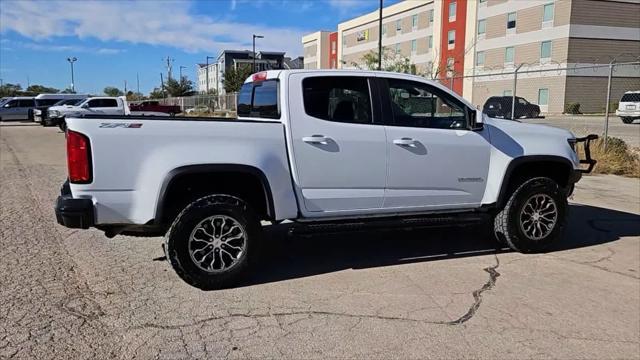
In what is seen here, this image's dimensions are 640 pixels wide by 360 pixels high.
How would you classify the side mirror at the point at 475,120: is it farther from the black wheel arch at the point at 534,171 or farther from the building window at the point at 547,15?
the building window at the point at 547,15

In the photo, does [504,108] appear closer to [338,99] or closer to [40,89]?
[338,99]

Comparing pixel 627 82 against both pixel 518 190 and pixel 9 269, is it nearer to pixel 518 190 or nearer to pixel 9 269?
pixel 518 190

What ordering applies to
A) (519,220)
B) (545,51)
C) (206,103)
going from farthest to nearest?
(206,103)
(545,51)
(519,220)

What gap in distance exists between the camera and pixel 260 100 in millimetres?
5809

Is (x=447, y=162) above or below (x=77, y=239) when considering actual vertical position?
above

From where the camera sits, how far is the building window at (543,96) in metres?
48.4

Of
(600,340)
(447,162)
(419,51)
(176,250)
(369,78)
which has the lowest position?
(600,340)

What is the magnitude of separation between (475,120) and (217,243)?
2919mm

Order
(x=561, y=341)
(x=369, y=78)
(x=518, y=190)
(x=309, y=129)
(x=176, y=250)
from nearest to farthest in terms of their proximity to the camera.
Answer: (x=561, y=341), (x=176, y=250), (x=309, y=129), (x=369, y=78), (x=518, y=190)

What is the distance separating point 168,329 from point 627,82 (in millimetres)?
51861

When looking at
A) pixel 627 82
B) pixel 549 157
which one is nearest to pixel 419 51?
pixel 627 82

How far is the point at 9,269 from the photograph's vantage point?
525 cm

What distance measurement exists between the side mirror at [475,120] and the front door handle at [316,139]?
1646 mm

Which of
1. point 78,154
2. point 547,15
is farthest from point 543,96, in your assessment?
point 78,154
